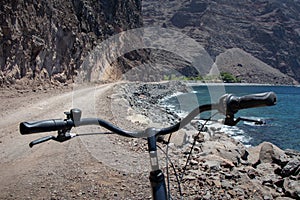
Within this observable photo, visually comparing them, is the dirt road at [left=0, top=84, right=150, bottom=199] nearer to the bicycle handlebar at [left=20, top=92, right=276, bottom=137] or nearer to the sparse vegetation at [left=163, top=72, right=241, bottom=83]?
the bicycle handlebar at [left=20, top=92, right=276, bottom=137]

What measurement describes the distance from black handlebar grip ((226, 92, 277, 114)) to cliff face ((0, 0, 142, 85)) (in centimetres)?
2125

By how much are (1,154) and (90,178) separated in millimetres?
2863

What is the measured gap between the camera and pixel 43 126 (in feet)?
6.38

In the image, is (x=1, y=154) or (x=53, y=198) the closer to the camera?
(x=53, y=198)

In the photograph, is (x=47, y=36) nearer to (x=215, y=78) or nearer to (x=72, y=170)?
(x=72, y=170)

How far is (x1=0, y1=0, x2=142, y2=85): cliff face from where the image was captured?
22.1 meters

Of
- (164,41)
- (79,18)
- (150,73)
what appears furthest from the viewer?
(164,41)

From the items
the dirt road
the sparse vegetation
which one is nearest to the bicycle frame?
the dirt road

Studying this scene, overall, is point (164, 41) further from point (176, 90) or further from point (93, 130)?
point (93, 130)

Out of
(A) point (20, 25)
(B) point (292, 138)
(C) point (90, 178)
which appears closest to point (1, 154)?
(C) point (90, 178)

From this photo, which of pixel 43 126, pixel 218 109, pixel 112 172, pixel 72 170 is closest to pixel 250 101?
pixel 218 109

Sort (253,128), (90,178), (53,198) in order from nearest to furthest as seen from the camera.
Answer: (53,198)
(90,178)
(253,128)

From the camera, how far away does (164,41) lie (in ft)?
606

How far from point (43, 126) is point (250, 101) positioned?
1297mm
